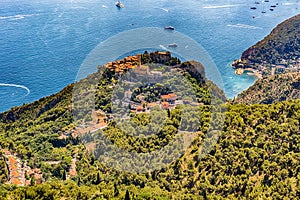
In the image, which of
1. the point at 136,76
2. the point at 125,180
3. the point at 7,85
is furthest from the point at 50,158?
the point at 7,85

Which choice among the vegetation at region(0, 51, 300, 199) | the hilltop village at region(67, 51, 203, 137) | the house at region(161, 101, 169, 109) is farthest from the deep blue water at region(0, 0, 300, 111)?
the house at region(161, 101, 169, 109)

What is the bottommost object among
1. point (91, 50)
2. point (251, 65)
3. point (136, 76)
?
point (251, 65)

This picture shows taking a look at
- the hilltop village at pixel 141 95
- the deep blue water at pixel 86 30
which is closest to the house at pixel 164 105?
the hilltop village at pixel 141 95

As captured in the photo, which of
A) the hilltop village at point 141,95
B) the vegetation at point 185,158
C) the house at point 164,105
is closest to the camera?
the vegetation at point 185,158

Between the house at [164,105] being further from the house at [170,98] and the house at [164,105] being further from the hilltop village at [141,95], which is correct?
the house at [170,98]

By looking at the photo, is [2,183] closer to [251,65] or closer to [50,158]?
[50,158]

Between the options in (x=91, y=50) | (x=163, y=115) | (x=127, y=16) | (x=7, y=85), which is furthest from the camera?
(x=127, y=16)

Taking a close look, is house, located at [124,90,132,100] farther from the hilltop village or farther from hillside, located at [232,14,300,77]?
hillside, located at [232,14,300,77]
